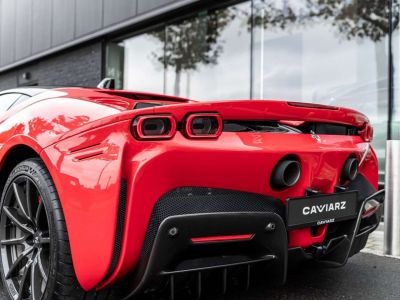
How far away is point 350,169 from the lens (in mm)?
2312

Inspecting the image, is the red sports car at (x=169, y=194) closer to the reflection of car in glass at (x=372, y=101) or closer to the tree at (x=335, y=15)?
the reflection of car in glass at (x=372, y=101)

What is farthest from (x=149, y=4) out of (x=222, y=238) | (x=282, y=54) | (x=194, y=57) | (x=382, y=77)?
(x=222, y=238)

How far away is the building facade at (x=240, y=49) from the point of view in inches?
244

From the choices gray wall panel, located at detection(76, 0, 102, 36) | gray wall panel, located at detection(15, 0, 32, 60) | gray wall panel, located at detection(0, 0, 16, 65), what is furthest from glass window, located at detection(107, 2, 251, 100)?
gray wall panel, located at detection(0, 0, 16, 65)

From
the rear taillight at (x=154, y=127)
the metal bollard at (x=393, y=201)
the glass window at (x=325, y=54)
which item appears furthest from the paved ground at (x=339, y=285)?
the glass window at (x=325, y=54)

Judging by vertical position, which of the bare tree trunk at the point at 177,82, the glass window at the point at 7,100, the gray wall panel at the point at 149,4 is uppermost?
the gray wall panel at the point at 149,4

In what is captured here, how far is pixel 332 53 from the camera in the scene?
678cm

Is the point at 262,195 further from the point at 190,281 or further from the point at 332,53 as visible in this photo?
the point at 332,53

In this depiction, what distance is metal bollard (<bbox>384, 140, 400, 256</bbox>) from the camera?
3.50 meters

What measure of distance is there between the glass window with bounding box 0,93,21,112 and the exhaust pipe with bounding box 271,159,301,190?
1970 mm

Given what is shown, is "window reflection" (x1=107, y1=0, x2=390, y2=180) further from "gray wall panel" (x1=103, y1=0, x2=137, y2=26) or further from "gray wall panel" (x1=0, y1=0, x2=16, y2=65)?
"gray wall panel" (x1=0, y1=0, x2=16, y2=65)

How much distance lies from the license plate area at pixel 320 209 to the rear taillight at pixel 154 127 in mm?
648

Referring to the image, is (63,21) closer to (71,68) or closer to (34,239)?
(71,68)

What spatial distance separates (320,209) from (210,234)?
658 millimetres
